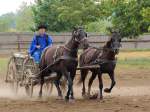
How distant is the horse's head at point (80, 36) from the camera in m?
13.6

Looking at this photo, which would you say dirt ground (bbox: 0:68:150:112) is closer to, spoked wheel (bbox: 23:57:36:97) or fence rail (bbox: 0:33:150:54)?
spoked wheel (bbox: 23:57:36:97)

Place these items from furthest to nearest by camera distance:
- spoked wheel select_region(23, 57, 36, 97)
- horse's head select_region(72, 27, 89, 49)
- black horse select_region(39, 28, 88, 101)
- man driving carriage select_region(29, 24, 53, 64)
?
man driving carriage select_region(29, 24, 53, 64)
spoked wheel select_region(23, 57, 36, 97)
black horse select_region(39, 28, 88, 101)
horse's head select_region(72, 27, 89, 49)

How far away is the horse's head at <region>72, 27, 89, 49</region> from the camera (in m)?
13.6

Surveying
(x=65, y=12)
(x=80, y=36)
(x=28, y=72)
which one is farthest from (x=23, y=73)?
(x=65, y=12)

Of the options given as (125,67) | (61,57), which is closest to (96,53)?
(61,57)

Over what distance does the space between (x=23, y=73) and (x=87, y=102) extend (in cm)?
267

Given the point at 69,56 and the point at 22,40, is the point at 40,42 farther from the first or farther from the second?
the point at 22,40

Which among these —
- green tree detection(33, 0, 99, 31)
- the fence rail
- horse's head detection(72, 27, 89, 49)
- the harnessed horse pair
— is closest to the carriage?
the harnessed horse pair

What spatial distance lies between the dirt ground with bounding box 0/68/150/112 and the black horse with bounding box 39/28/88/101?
2.17 feet

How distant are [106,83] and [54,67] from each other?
5951mm

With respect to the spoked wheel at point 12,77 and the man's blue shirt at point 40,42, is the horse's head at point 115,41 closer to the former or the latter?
the man's blue shirt at point 40,42

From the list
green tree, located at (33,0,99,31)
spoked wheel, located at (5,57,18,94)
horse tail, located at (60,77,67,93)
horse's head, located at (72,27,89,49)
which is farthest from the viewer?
green tree, located at (33,0,99,31)

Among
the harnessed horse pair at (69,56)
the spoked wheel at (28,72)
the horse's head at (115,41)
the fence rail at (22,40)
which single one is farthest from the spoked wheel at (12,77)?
the fence rail at (22,40)

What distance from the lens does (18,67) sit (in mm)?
16297
